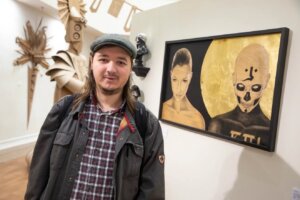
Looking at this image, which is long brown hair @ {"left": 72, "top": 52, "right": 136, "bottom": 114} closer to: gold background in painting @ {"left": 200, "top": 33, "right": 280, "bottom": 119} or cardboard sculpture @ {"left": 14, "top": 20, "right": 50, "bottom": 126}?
gold background in painting @ {"left": 200, "top": 33, "right": 280, "bottom": 119}

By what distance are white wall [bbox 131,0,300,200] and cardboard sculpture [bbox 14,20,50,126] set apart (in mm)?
2128

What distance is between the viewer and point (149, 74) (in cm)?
208

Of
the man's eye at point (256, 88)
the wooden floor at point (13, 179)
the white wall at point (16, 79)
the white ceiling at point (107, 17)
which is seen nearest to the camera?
the man's eye at point (256, 88)

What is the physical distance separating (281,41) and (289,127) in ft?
1.42

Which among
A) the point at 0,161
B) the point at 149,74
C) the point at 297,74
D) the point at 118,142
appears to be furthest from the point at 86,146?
the point at 0,161

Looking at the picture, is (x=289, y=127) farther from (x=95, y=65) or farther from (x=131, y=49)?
(x=95, y=65)

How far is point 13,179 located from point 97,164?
7.77ft

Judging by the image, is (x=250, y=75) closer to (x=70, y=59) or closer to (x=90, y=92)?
(x=90, y=92)

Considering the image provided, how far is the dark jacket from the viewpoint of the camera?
38.3 inches

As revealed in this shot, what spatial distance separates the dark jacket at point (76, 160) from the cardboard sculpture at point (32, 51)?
2.86 meters

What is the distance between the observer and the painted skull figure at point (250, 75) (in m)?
1.32

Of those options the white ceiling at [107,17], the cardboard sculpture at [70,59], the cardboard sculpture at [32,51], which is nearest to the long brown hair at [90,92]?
the cardboard sculpture at [70,59]

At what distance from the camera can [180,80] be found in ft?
5.87

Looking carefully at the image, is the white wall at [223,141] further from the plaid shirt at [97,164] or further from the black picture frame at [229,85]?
the plaid shirt at [97,164]
